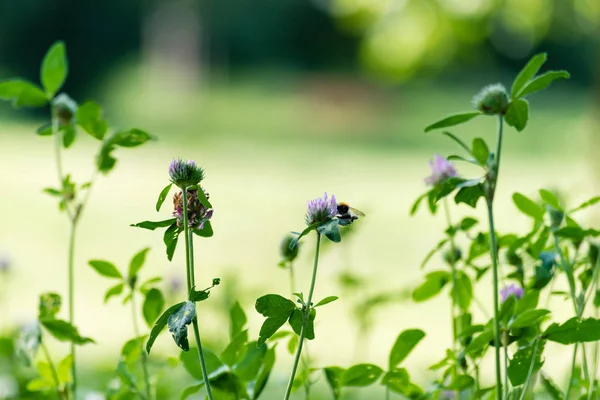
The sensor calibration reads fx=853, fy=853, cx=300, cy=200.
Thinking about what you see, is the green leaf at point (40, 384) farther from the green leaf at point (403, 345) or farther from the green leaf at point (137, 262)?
the green leaf at point (403, 345)

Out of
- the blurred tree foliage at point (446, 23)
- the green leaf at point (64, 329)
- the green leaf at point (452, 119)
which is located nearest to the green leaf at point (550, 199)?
the green leaf at point (452, 119)

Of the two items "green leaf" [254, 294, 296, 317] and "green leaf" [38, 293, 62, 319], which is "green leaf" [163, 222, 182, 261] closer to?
"green leaf" [254, 294, 296, 317]

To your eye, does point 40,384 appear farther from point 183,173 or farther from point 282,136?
point 282,136

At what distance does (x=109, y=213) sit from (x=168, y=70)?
8.83 m

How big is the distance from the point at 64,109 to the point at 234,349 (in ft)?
0.80

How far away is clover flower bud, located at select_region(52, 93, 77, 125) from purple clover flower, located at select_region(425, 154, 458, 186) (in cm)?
28

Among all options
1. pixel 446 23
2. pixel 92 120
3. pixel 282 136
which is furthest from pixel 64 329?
pixel 282 136

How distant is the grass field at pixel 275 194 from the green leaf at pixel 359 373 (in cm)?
19

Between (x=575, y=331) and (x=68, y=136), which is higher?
(x=68, y=136)

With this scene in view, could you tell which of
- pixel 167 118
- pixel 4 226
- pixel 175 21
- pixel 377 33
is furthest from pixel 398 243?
pixel 175 21

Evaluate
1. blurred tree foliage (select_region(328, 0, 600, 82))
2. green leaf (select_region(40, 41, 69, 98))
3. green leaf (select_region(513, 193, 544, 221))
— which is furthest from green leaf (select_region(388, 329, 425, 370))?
blurred tree foliage (select_region(328, 0, 600, 82))

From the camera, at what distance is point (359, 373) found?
0.55 meters

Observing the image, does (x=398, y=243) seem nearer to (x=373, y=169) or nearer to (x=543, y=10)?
(x=543, y=10)

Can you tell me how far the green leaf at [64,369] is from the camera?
63cm
